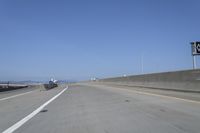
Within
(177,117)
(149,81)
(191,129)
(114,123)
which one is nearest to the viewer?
(191,129)

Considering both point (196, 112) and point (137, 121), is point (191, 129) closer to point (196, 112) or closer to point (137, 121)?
point (137, 121)

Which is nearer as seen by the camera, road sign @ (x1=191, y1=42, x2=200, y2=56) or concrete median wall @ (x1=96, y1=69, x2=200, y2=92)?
concrete median wall @ (x1=96, y1=69, x2=200, y2=92)

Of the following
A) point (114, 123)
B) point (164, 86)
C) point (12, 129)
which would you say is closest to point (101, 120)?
point (114, 123)

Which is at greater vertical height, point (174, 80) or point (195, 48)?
point (195, 48)

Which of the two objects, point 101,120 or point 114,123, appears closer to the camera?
point 114,123

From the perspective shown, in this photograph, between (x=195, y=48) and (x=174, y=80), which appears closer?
(x=174, y=80)

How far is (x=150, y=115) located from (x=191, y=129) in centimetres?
353

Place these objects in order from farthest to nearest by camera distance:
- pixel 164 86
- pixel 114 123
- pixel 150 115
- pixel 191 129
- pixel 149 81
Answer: pixel 149 81
pixel 164 86
pixel 150 115
pixel 114 123
pixel 191 129

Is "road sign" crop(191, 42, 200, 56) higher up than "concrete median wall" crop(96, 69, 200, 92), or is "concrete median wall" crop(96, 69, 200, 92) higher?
"road sign" crop(191, 42, 200, 56)

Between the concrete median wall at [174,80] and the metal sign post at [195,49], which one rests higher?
the metal sign post at [195,49]

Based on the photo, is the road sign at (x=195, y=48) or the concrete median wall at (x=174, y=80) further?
the road sign at (x=195, y=48)

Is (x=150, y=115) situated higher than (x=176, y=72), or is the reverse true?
(x=176, y=72)

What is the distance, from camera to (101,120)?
12.6 meters

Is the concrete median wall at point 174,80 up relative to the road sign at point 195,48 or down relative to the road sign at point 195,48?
down
